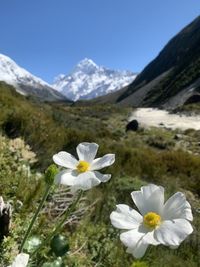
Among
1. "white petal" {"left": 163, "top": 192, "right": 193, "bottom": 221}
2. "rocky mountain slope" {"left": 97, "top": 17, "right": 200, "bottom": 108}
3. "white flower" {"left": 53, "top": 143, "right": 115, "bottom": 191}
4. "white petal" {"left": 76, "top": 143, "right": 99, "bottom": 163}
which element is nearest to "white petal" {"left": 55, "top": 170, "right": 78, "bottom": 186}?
"white flower" {"left": 53, "top": 143, "right": 115, "bottom": 191}

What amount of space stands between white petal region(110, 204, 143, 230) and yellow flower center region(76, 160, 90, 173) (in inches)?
12.5

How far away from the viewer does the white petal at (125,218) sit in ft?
4.91

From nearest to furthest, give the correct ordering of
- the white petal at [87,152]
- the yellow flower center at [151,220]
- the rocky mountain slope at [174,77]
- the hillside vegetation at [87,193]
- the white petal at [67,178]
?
the yellow flower center at [151,220], the white petal at [67,178], the white petal at [87,152], the hillside vegetation at [87,193], the rocky mountain slope at [174,77]

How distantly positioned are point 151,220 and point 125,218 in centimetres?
9

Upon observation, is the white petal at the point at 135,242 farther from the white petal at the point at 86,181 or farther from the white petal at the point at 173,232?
the white petal at the point at 86,181

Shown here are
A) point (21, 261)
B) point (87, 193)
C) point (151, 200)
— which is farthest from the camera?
point (87, 193)

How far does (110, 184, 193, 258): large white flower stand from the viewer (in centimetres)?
139

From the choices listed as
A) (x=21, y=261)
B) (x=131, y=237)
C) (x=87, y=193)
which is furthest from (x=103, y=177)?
(x=87, y=193)

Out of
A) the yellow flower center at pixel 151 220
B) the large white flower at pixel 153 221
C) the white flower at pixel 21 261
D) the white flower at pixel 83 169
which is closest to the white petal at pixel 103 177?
→ the white flower at pixel 83 169

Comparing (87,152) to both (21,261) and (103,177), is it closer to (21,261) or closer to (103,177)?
(103,177)

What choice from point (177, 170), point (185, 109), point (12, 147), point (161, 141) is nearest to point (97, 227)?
point (12, 147)

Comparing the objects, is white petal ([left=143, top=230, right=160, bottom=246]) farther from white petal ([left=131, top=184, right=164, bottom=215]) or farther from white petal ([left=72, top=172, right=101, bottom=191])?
white petal ([left=72, top=172, right=101, bottom=191])

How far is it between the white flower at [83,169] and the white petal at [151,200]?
0.46ft

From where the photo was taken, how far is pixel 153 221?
1480mm
